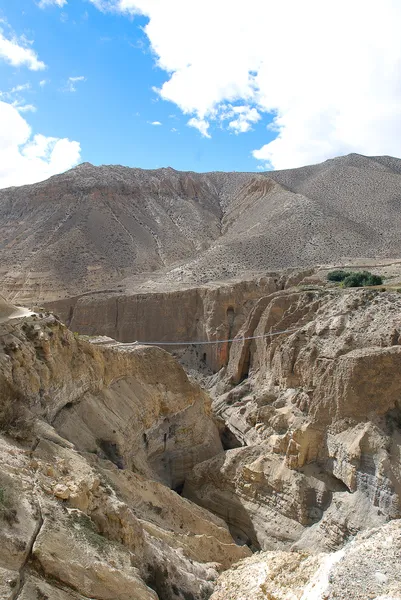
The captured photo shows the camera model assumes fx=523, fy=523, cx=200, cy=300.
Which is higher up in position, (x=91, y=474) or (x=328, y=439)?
(x=91, y=474)

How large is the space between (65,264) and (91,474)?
195 feet

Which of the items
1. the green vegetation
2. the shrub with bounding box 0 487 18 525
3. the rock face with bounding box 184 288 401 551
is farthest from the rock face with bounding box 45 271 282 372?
the shrub with bounding box 0 487 18 525

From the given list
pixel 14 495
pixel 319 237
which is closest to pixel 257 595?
pixel 14 495

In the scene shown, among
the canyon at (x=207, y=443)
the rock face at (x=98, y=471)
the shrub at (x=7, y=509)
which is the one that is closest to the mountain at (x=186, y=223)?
the canyon at (x=207, y=443)

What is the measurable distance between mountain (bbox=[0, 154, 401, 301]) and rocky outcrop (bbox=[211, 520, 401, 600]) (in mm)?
45630

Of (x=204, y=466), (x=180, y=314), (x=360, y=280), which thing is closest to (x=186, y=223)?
(x=180, y=314)

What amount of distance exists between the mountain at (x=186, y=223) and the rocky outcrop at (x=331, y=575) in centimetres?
4563

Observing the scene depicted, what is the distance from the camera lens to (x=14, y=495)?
7.50 m

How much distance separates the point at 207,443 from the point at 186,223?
68.0m

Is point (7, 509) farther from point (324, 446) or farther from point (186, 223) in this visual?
point (186, 223)

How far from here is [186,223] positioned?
8750 centimetres

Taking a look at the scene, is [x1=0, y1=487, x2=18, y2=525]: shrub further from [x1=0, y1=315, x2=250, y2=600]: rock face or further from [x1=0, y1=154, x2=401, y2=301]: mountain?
[x1=0, y1=154, x2=401, y2=301]: mountain

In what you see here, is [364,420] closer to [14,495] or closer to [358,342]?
[358,342]

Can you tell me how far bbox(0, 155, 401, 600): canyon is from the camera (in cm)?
715
